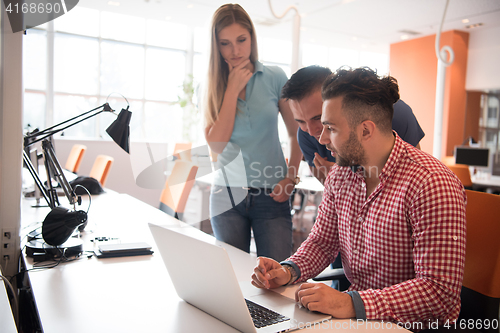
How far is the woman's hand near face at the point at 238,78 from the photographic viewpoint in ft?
5.71

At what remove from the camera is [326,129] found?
1.23 metres

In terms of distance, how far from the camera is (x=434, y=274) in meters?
0.94

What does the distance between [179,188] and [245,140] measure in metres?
0.84

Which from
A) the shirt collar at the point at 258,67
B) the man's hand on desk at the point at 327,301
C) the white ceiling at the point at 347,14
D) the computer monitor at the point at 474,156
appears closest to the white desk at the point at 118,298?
the man's hand on desk at the point at 327,301

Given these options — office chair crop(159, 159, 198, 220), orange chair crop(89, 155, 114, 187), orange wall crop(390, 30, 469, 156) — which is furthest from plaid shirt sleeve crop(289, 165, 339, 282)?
orange wall crop(390, 30, 469, 156)

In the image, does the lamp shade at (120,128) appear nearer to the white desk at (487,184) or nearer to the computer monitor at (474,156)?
the white desk at (487,184)

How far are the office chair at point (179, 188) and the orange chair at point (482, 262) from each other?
5.23ft

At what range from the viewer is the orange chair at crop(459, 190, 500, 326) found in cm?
113

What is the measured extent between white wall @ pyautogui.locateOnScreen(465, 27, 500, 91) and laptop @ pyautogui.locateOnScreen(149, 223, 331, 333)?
8523 millimetres

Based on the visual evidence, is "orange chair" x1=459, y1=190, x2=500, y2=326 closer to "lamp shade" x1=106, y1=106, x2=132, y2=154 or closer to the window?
"lamp shade" x1=106, y1=106, x2=132, y2=154

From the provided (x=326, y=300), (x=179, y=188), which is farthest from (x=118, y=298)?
(x=179, y=188)

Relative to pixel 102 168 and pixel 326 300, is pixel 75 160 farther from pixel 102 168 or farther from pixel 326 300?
pixel 326 300

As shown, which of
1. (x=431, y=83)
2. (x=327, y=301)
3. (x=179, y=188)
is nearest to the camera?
(x=327, y=301)

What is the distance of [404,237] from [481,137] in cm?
883
